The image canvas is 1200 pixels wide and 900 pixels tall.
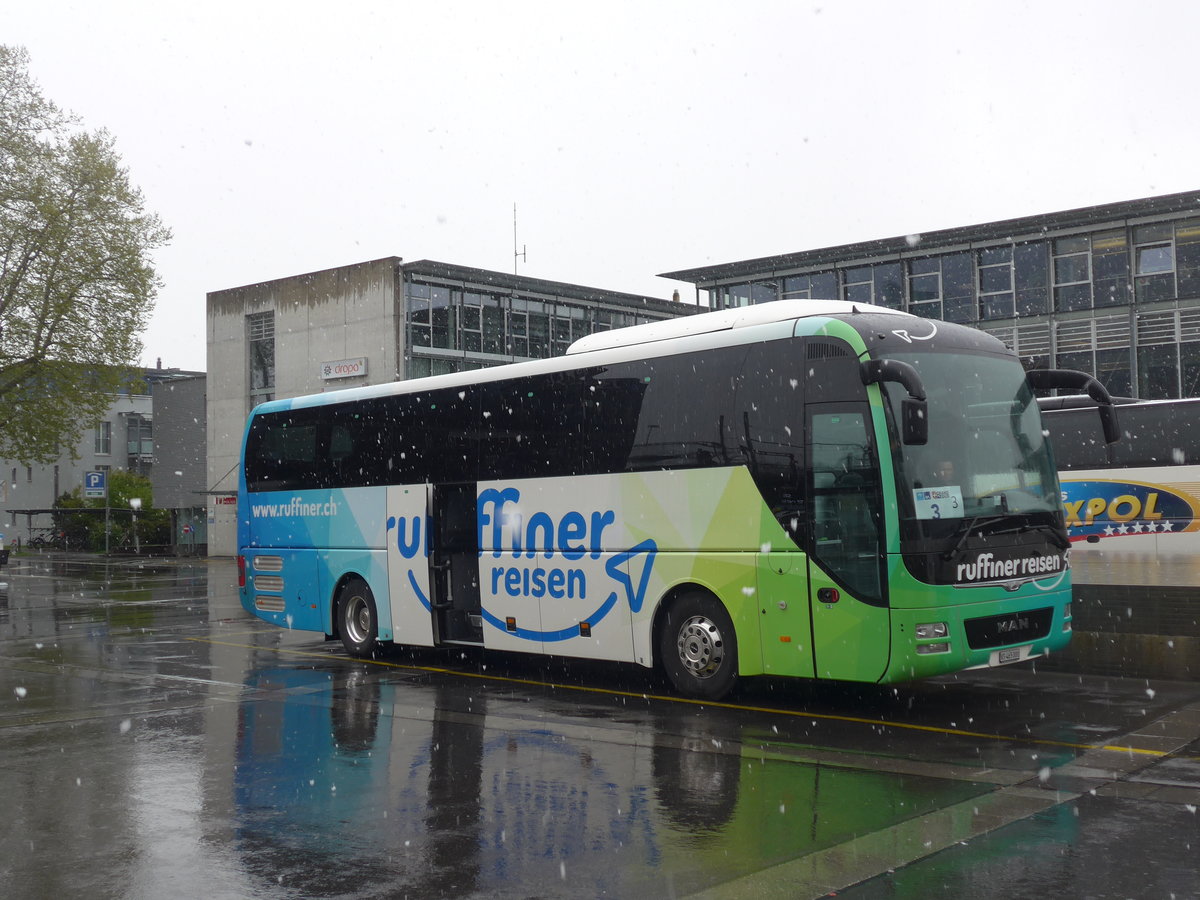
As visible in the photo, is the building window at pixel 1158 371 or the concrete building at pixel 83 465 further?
the concrete building at pixel 83 465

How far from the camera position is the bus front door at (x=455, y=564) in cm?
1389

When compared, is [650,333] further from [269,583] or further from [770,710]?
[269,583]

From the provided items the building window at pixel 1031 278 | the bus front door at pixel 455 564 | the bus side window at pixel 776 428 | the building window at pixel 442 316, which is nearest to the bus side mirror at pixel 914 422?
the bus side window at pixel 776 428

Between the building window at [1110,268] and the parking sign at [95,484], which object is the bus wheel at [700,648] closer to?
the building window at [1110,268]

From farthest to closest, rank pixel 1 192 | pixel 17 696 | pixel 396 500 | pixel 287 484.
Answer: pixel 1 192 < pixel 287 484 < pixel 396 500 < pixel 17 696

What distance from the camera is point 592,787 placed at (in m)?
7.62

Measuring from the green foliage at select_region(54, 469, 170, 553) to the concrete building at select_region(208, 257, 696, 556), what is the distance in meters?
8.52

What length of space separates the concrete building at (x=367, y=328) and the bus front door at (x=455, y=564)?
31082 mm

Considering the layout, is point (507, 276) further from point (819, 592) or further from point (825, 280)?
point (819, 592)

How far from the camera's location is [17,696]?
41.0 feet

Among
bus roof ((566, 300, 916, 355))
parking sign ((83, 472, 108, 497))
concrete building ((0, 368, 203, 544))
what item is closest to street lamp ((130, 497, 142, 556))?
parking sign ((83, 472, 108, 497))

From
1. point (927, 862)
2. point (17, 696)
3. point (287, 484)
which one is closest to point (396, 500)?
point (287, 484)

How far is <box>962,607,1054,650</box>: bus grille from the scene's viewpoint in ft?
31.9

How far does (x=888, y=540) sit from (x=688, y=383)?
2.74m
